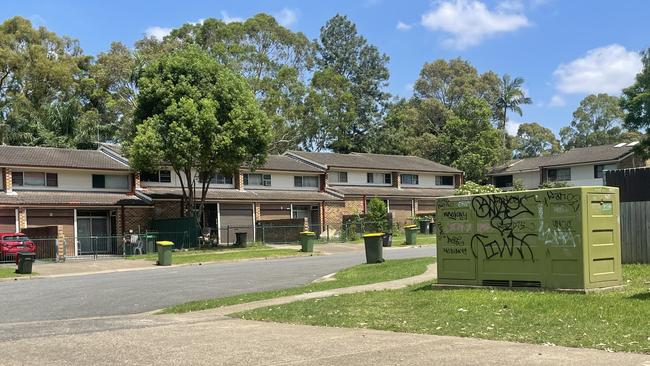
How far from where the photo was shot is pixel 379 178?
186ft

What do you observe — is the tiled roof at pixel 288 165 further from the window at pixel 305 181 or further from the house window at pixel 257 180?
the house window at pixel 257 180

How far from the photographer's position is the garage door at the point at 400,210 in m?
53.6

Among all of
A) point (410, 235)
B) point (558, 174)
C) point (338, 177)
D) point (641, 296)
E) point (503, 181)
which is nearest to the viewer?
point (641, 296)

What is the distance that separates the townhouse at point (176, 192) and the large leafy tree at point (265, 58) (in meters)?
6.89

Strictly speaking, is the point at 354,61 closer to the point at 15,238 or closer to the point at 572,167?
the point at 572,167

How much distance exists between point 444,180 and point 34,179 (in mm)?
36720

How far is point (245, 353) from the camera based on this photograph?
8570mm

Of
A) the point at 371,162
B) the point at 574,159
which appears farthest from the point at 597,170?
the point at 371,162

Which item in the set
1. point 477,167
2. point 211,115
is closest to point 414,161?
point 477,167

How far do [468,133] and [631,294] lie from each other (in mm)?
59757

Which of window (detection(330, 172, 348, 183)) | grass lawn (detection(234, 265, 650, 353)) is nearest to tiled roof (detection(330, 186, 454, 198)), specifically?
window (detection(330, 172, 348, 183))

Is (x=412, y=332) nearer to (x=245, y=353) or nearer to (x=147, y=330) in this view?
(x=245, y=353)

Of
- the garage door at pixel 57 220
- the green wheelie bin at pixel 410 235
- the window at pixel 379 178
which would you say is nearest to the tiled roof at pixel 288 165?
the window at pixel 379 178

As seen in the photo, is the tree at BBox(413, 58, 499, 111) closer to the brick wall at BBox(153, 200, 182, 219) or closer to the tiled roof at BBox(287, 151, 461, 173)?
the tiled roof at BBox(287, 151, 461, 173)
